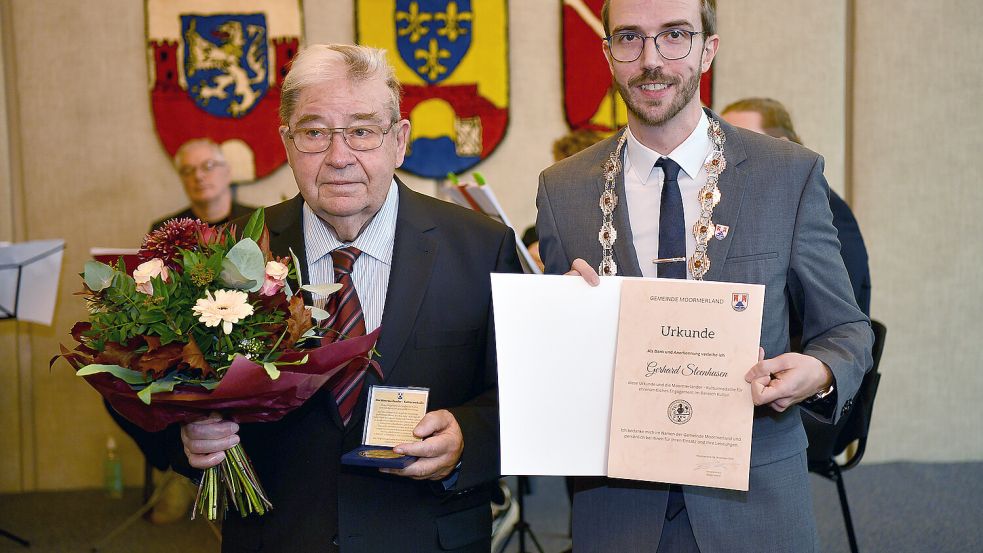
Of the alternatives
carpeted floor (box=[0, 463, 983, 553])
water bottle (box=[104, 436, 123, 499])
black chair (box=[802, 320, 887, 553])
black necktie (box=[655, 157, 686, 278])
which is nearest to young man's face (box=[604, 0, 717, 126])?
black necktie (box=[655, 157, 686, 278])

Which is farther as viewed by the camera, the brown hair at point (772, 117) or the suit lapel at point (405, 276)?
the brown hair at point (772, 117)

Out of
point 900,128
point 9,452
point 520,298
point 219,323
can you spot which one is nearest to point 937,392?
point 900,128

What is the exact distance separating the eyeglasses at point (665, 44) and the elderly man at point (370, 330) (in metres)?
0.61

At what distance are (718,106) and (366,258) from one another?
4325mm

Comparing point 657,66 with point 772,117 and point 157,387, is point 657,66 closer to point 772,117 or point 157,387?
point 157,387

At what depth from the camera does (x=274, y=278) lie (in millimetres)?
1731

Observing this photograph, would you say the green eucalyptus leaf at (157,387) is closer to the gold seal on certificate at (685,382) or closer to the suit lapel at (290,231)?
the suit lapel at (290,231)

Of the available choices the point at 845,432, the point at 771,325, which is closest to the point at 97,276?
the point at 771,325

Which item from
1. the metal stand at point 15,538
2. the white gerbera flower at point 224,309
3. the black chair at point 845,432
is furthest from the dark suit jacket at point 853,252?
the metal stand at point 15,538

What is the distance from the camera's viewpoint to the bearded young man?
6.10 ft

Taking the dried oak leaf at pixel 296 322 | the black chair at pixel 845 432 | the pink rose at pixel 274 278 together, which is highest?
the pink rose at pixel 274 278

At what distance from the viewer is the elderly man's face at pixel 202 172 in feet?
17.8

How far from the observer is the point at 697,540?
185 centimetres

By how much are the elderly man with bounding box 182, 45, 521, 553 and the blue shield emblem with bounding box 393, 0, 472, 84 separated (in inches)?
145
